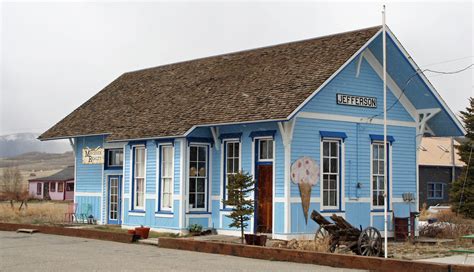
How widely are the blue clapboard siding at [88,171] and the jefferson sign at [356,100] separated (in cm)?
990

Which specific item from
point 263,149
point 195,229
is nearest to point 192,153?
point 195,229

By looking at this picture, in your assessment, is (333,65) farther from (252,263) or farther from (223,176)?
(252,263)

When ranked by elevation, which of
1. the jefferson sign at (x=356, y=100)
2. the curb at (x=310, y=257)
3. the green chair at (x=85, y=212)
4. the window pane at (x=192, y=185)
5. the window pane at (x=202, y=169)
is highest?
the jefferson sign at (x=356, y=100)

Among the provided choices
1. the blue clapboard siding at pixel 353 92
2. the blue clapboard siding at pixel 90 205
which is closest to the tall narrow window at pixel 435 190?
the blue clapboard siding at pixel 353 92

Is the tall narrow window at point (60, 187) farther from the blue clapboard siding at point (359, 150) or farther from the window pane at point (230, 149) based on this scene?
the blue clapboard siding at point (359, 150)

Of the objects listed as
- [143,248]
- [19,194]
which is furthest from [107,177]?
[19,194]

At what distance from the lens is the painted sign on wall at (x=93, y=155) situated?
26502 mm

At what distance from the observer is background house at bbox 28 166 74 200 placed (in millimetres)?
69188

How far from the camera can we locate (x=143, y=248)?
60.4 ft

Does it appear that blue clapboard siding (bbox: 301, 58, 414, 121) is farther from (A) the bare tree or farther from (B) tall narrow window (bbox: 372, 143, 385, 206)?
(A) the bare tree

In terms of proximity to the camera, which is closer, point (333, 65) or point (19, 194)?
point (333, 65)

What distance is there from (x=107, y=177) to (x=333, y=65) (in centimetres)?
1045

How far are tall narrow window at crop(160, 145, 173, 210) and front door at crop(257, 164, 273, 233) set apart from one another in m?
3.08

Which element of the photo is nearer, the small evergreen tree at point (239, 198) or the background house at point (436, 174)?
the small evergreen tree at point (239, 198)
